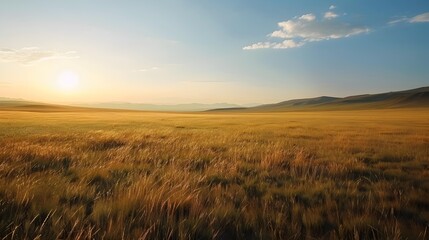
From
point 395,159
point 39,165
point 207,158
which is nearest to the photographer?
point 39,165

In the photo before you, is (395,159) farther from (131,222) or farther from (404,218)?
(131,222)

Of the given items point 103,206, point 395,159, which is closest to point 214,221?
point 103,206

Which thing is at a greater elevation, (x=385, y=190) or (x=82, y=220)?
(x=82, y=220)

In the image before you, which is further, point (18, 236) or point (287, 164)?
point (287, 164)

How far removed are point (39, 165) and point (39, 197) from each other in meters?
3.03

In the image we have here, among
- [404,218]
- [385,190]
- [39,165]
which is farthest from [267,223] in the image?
[39,165]

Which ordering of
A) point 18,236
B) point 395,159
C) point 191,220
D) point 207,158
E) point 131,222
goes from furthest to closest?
point 395,159 → point 207,158 → point 191,220 → point 131,222 → point 18,236

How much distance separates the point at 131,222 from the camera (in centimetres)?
289

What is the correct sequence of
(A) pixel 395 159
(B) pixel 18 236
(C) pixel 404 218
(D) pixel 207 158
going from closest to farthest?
(B) pixel 18 236 → (C) pixel 404 218 → (D) pixel 207 158 → (A) pixel 395 159

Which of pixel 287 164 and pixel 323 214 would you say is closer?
pixel 323 214

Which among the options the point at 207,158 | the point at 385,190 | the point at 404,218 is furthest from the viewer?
the point at 207,158

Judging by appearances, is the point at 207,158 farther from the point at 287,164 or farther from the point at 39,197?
the point at 39,197

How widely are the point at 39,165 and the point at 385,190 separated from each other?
7175mm

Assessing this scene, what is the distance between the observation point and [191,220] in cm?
312
